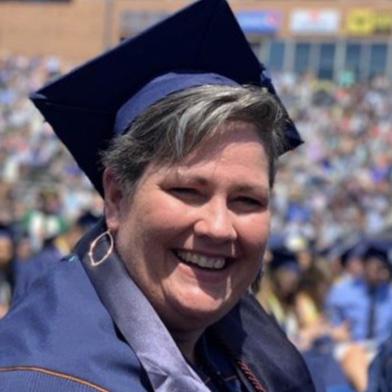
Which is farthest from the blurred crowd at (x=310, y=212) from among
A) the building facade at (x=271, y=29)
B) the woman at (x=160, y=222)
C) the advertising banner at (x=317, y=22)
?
the advertising banner at (x=317, y=22)

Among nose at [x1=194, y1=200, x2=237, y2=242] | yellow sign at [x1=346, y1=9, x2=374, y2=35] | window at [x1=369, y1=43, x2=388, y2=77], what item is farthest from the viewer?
yellow sign at [x1=346, y1=9, x2=374, y2=35]

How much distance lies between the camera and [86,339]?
1.88m

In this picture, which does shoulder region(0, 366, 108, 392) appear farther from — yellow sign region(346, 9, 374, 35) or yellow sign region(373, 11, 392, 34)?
yellow sign region(346, 9, 374, 35)

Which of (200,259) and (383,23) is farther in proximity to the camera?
(383,23)

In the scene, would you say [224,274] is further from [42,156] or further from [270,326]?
[42,156]

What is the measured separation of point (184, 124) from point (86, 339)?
44cm

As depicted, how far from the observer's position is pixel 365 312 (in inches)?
302

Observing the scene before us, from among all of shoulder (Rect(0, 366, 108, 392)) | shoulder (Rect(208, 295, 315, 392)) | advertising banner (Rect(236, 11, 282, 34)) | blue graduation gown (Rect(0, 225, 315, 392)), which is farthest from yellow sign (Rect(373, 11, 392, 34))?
shoulder (Rect(0, 366, 108, 392))

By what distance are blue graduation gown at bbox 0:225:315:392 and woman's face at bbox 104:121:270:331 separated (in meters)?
0.06

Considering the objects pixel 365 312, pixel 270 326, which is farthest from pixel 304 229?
pixel 270 326

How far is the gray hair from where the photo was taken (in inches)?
75.5

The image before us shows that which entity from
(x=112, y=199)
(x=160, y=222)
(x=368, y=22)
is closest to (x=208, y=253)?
Answer: (x=160, y=222)

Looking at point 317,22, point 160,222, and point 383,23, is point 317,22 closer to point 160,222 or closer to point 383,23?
point 383,23

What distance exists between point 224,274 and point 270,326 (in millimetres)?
488
